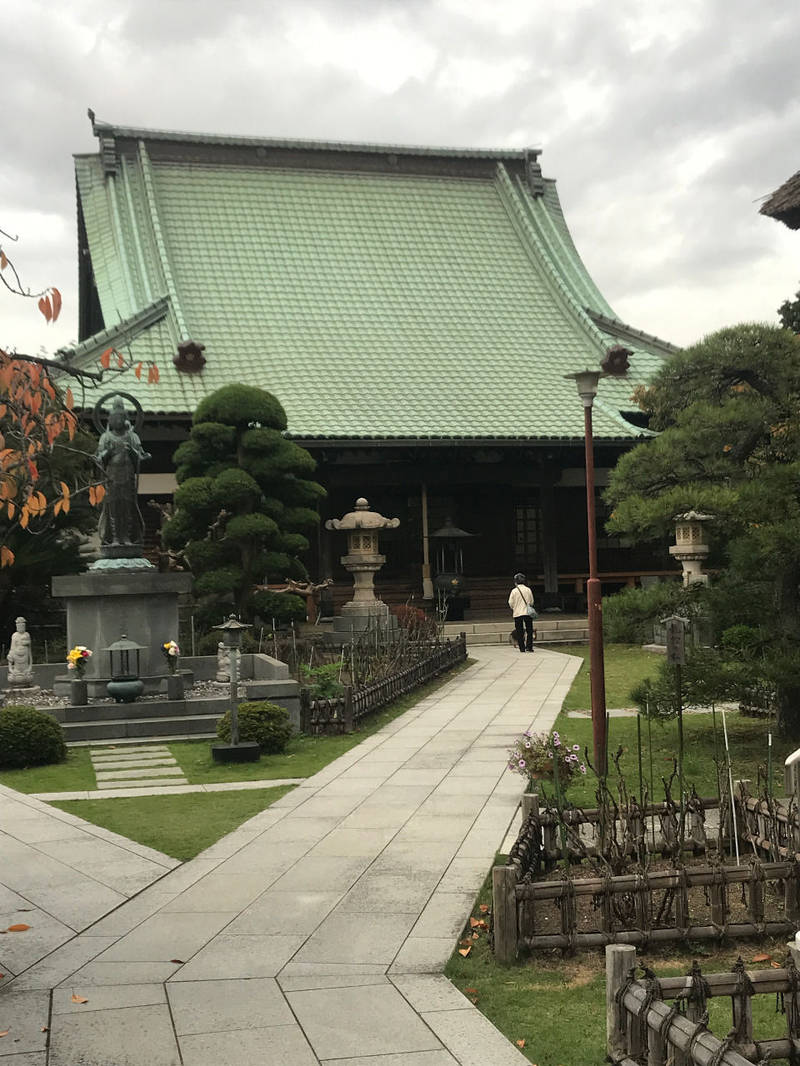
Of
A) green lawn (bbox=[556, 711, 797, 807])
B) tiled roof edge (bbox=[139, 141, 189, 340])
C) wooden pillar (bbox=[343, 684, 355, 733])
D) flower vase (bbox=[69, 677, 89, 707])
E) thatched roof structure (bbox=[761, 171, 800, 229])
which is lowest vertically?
green lawn (bbox=[556, 711, 797, 807])

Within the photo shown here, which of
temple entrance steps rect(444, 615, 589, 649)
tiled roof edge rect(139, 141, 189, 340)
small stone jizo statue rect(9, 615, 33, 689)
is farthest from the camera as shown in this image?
tiled roof edge rect(139, 141, 189, 340)

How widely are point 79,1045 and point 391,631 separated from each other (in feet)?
64.8

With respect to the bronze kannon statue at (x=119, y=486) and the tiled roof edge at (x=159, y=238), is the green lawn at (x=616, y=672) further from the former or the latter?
the tiled roof edge at (x=159, y=238)

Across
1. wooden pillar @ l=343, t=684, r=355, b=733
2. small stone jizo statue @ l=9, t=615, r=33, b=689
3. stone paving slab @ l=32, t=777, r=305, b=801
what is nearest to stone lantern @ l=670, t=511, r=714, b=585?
wooden pillar @ l=343, t=684, r=355, b=733

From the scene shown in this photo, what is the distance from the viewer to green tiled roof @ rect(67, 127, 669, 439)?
103ft

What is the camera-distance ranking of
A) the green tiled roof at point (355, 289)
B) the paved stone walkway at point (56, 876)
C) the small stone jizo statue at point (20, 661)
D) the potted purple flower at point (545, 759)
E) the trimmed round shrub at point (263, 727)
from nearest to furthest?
the paved stone walkway at point (56, 876), the potted purple flower at point (545, 759), the trimmed round shrub at point (263, 727), the small stone jizo statue at point (20, 661), the green tiled roof at point (355, 289)

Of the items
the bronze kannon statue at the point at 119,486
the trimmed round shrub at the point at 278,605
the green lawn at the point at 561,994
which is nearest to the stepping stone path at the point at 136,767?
the bronze kannon statue at the point at 119,486

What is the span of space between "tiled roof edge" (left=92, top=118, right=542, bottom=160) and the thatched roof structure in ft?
80.5

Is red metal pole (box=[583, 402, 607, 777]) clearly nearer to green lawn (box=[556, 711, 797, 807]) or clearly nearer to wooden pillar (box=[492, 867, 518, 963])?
green lawn (box=[556, 711, 797, 807])

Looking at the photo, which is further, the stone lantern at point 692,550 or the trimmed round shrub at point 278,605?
the stone lantern at point 692,550

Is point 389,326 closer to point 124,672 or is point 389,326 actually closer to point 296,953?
point 124,672

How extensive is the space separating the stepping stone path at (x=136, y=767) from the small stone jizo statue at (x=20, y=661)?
4684 millimetres

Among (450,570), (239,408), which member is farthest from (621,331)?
(239,408)

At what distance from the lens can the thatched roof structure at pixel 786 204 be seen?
16781mm
